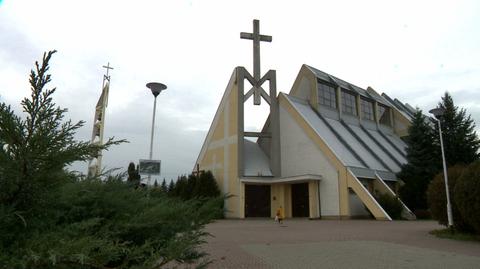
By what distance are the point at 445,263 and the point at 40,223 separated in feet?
28.0

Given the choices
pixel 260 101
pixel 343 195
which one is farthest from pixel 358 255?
pixel 260 101

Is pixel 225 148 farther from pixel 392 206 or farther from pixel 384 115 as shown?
pixel 384 115

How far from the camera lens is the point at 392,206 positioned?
2662 centimetres

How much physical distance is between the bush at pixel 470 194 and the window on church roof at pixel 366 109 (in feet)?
100

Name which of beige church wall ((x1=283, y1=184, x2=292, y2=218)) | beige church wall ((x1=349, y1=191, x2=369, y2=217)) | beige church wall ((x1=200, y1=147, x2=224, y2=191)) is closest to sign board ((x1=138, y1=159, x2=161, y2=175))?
beige church wall ((x1=349, y1=191, x2=369, y2=217))

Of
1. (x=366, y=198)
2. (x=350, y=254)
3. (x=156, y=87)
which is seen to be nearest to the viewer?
(x=350, y=254)

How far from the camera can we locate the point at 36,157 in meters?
2.12

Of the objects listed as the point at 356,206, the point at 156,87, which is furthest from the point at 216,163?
the point at 156,87

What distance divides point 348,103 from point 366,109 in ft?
12.8

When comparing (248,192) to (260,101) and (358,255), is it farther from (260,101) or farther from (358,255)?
(358,255)

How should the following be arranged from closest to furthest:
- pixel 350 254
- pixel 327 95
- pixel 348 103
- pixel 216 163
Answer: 1. pixel 350 254
2. pixel 216 163
3. pixel 327 95
4. pixel 348 103

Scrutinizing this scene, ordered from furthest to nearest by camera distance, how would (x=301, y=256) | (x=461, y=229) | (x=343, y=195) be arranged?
1. (x=343, y=195)
2. (x=461, y=229)
3. (x=301, y=256)

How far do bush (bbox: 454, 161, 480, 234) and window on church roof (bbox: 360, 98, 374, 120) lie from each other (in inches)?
1201

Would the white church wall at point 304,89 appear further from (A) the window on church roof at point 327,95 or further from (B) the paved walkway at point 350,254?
(B) the paved walkway at point 350,254
